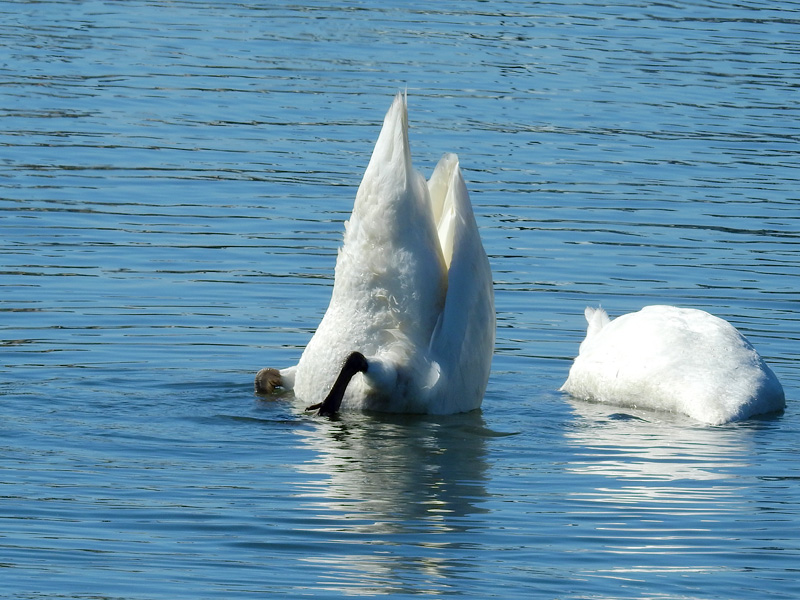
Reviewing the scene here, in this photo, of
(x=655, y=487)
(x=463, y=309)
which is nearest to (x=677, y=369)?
(x=463, y=309)

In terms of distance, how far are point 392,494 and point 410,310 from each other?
72.7 inches

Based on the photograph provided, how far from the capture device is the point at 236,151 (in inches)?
699

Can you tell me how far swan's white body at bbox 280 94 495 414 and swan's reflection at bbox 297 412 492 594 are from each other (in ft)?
0.66

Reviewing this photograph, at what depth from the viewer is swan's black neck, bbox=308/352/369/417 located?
9797 mm

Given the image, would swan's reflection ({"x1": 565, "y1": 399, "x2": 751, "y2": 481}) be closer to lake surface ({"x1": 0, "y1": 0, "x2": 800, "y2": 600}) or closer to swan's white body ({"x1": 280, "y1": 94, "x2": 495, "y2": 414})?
lake surface ({"x1": 0, "y1": 0, "x2": 800, "y2": 600})

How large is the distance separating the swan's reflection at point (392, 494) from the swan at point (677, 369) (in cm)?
112

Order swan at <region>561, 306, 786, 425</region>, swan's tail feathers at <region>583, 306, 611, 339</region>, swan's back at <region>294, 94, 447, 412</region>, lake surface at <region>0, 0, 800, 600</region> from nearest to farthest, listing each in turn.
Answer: lake surface at <region>0, 0, 800, 600</region> < swan's back at <region>294, 94, 447, 412</region> < swan at <region>561, 306, 786, 425</region> < swan's tail feathers at <region>583, 306, 611, 339</region>

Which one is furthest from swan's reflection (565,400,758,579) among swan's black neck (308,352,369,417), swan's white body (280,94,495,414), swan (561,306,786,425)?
swan's black neck (308,352,369,417)

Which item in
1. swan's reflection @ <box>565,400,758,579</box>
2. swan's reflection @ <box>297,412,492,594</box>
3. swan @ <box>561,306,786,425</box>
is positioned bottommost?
swan's reflection @ <box>565,400,758,579</box>

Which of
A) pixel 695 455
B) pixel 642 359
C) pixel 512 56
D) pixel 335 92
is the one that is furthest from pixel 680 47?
pixel 695 455

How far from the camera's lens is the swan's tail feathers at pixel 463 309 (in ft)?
33.0

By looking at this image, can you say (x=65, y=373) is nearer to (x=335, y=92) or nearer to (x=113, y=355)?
(x=113, y=355)

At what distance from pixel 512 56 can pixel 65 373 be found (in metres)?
14.5

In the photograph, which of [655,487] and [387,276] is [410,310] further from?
[655,487]
